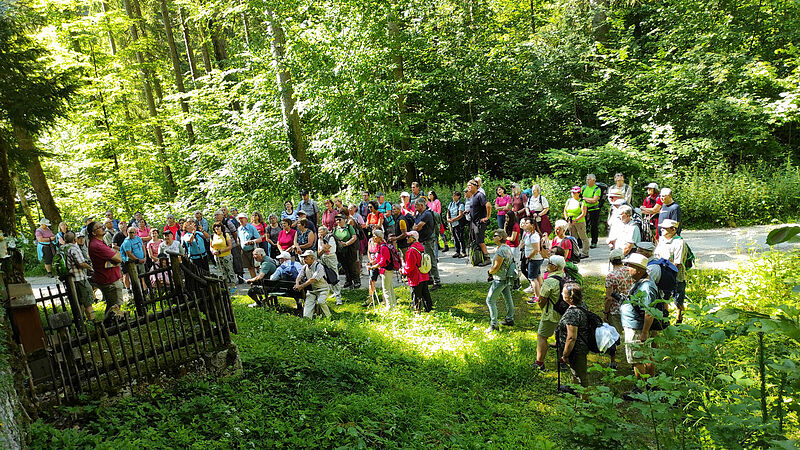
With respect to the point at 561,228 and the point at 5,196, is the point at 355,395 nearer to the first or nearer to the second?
the point at 561,228

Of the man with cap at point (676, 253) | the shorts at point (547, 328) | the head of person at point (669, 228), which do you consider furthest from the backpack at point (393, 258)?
the head of person at point (669, 228)

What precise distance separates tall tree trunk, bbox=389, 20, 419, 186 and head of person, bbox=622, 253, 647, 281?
34.3ft

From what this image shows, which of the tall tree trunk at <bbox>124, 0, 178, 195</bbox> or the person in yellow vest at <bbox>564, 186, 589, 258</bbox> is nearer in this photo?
the person in yellow vest at <bbox>564, 186, 589, 258</bbox>

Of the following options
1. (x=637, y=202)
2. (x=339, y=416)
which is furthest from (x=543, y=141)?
(x=339, y=416)

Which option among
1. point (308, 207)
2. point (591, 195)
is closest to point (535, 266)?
point (591, 195)

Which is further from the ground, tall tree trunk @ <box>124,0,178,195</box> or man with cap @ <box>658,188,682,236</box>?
tall tree trunk @ <box>124,0,178,195</box>

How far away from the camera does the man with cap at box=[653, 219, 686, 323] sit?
7008 millimetres

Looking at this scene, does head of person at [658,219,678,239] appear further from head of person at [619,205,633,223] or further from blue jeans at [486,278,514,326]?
blue jeans at [486,278,514,326]

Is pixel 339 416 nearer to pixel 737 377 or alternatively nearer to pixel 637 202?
pixel 737 377

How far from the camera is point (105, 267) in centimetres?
840

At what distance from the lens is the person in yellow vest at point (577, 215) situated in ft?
36.6

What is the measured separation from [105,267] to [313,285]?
3767 mm

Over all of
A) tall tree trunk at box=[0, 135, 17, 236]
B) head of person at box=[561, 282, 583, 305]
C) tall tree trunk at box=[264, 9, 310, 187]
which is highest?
tall tree trunk at box=[264, 9, 310, 187]

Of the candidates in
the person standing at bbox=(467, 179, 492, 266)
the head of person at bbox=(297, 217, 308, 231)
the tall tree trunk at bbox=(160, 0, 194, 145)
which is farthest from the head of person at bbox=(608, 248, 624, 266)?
the tall tree trunk at bbox=(160, 0, 194, 145)
